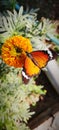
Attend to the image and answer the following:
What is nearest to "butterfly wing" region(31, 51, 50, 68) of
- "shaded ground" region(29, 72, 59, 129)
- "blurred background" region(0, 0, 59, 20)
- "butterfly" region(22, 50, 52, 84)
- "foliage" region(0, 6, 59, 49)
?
"butterfly" region(22, 50, 52, 84)

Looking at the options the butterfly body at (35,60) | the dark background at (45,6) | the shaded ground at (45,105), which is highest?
the butterfly body at (35,60)

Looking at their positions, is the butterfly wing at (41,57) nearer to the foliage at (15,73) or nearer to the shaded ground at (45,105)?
the foliage at (15,73)

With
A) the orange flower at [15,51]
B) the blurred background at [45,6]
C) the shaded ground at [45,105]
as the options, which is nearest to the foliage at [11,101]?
the shaded ground at [45,105]

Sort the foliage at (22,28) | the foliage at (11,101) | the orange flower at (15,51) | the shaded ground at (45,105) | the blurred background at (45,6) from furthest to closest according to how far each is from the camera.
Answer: the blurred background at (45,6) → the shaded ground at (45,105) → the foliage at (11,101) → the foliage at (22,28) → the orange flower at (15,51)

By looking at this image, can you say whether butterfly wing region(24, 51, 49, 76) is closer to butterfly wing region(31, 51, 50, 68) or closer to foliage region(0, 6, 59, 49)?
butterfly wing region(31, 51, 50, 68)

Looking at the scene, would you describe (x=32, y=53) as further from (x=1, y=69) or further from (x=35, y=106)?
(x=35, y=106)

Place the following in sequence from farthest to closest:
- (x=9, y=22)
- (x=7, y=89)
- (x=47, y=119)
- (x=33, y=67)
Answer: (x=47, y=119), (x=7, y=89), (x=9, y=22), (x=33, y=67)

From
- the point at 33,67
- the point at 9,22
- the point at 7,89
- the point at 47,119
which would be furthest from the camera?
the point at 47,119

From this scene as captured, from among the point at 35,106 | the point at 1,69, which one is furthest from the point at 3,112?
the point at 35,106
